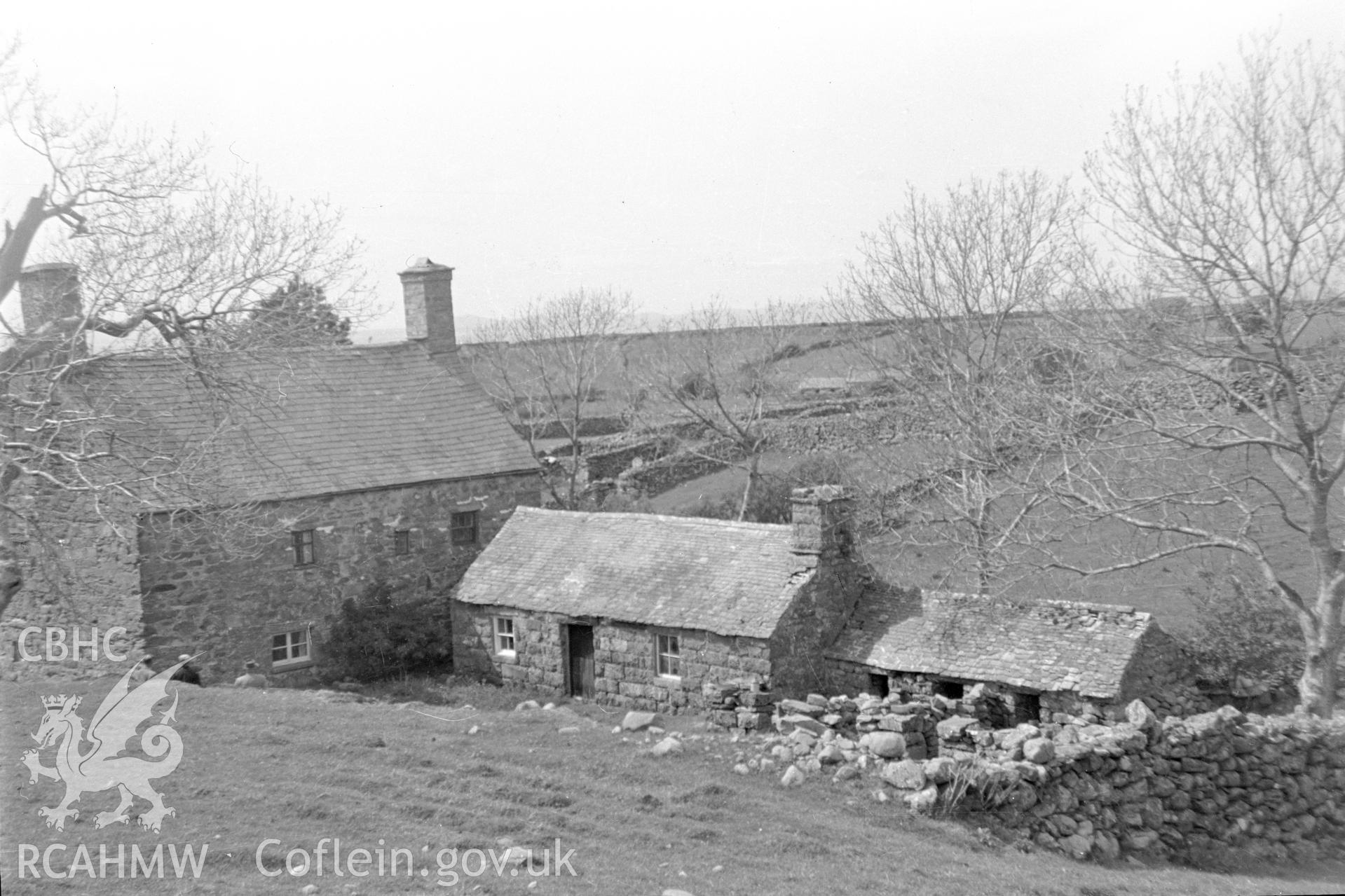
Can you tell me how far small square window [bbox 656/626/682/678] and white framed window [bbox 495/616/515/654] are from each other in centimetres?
394

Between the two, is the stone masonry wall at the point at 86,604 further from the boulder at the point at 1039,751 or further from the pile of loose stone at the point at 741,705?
the boulder at the point at 1039,751

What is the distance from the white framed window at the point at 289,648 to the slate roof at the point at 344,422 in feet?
9.57

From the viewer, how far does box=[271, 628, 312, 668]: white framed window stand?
79.1ft

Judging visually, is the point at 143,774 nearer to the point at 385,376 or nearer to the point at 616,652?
the point at 616,652

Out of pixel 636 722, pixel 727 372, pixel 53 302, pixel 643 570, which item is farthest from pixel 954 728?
pixel 727 372

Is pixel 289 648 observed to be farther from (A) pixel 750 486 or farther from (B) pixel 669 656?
(A) pixel 750 486

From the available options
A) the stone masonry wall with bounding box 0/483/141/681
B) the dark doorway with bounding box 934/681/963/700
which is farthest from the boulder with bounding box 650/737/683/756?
the stone masonry wall with bounding box 0/483/141/681

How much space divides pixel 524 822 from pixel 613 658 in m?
9.96

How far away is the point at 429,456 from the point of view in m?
27.3

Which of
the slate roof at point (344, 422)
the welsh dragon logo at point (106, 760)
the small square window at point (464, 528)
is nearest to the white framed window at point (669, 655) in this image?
the small square window at point (464, 528)

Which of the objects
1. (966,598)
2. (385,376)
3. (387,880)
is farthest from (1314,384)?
(385,376)

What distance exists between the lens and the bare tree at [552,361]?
44.1 metres

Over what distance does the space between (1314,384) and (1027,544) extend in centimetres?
495

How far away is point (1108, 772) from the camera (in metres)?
14.7
